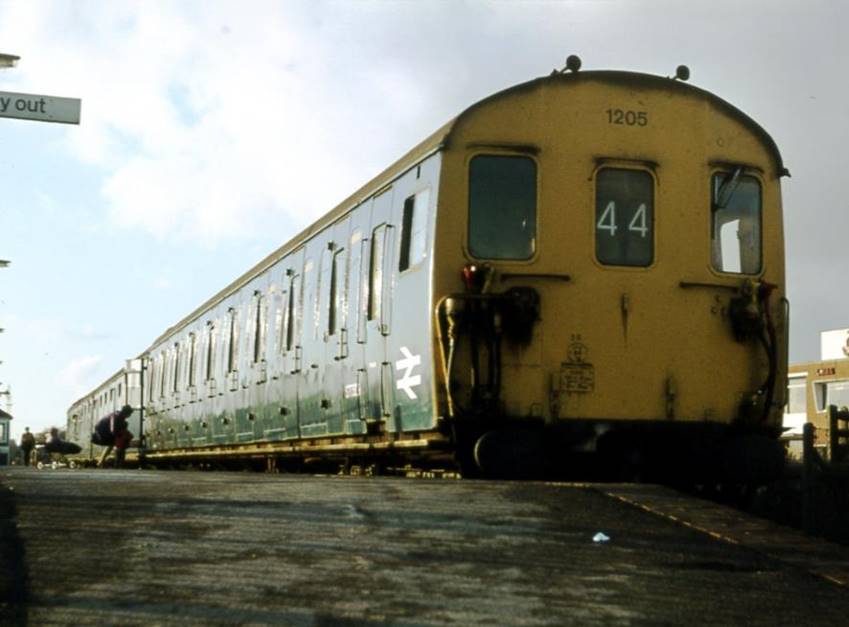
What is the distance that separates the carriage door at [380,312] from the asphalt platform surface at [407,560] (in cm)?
373

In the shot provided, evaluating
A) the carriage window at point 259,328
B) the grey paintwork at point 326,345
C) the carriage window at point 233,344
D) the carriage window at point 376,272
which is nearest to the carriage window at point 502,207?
the grey paintwork at point 326,345

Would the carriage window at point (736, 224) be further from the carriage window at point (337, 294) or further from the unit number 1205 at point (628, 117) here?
the carriage window at point (337, 294)

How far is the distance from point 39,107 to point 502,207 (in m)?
5.39

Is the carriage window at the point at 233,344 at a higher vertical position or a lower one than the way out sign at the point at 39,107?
lower

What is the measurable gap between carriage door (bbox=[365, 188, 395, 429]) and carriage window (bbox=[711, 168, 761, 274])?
2.88 metres

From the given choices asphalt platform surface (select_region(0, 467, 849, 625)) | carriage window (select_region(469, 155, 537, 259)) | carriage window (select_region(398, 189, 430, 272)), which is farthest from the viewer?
carriage window (select_region(398, 189, 430, 272))

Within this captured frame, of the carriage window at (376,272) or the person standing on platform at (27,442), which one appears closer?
the carriage window at (376,272)

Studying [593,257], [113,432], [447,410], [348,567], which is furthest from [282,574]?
[113,432]

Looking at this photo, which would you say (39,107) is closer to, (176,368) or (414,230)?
(414,230)

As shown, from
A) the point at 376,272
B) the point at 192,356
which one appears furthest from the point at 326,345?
the point at 192,356

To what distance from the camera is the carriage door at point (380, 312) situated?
41.7 ft

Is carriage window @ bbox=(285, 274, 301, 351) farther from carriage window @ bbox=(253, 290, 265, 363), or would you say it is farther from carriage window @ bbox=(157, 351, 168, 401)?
carriage window @ bbox=(157, 351, 168, 401)

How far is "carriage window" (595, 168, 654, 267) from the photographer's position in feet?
38.0

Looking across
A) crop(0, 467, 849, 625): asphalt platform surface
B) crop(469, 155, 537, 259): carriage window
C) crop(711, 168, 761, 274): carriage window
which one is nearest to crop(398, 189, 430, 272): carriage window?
crop(469, 155, 537, 259): carriage window
